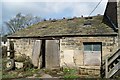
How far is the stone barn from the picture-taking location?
15.9m

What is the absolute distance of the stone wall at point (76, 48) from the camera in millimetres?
15844

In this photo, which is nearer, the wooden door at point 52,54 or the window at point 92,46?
the window at point 92,46

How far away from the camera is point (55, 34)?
17719 mm

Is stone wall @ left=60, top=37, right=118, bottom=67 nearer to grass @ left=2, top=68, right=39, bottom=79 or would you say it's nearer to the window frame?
the window frame

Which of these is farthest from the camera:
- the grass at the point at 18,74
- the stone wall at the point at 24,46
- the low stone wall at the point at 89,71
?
the stone wall at the point at 24,46

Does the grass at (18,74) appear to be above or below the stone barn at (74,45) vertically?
below

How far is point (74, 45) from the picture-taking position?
16766mm

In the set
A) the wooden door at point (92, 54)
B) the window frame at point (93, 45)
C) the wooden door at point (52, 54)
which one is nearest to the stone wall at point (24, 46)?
the wooden door at point (52, 54)

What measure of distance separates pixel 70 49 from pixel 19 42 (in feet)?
17.4

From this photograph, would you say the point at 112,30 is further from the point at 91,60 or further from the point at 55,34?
the point at 55,34

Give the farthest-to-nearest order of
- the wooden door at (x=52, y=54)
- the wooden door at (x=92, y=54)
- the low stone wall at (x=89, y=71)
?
1. the wooden door at (x=52, y=54)
2. the wooden door at (x=92, y=54)
3. the low stone wall at (x=89, y=71)

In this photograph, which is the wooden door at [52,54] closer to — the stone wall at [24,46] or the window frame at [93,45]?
the stone wall at [24,46]

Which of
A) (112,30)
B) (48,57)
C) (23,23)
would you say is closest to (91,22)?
(112,30)

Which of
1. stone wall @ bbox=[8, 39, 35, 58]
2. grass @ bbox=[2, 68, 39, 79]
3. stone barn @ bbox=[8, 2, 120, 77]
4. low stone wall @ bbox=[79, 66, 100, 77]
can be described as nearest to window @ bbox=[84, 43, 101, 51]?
stone barn @ bbox=[8, 2, 120, 77]
